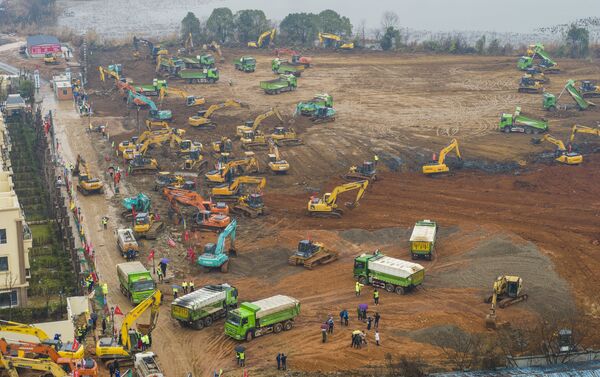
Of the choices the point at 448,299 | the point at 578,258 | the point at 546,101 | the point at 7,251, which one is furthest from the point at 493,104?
the point at 7,251

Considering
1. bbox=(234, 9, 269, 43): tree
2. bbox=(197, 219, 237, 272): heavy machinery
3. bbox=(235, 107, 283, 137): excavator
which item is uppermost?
bbox=(234, 9, 269, 43): tree

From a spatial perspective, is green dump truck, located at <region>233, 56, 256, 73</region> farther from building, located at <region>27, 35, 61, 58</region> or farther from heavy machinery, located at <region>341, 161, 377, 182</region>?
heavy machinery, located at <region>341, 161, 377, 182</region>

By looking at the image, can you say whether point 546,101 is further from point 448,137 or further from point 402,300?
point 402,300

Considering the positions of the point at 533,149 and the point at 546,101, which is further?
the point at 546,101

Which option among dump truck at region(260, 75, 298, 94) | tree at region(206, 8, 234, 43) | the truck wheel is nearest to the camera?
the truck wheel

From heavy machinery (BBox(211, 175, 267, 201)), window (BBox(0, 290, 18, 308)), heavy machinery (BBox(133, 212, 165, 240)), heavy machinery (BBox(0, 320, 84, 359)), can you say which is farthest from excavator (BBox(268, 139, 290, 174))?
heavy machinery (BBox(0, 320, 84, 359))

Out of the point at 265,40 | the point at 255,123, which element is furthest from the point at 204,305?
the point at 265,40

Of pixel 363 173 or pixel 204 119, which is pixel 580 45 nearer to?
pixel 204 119
